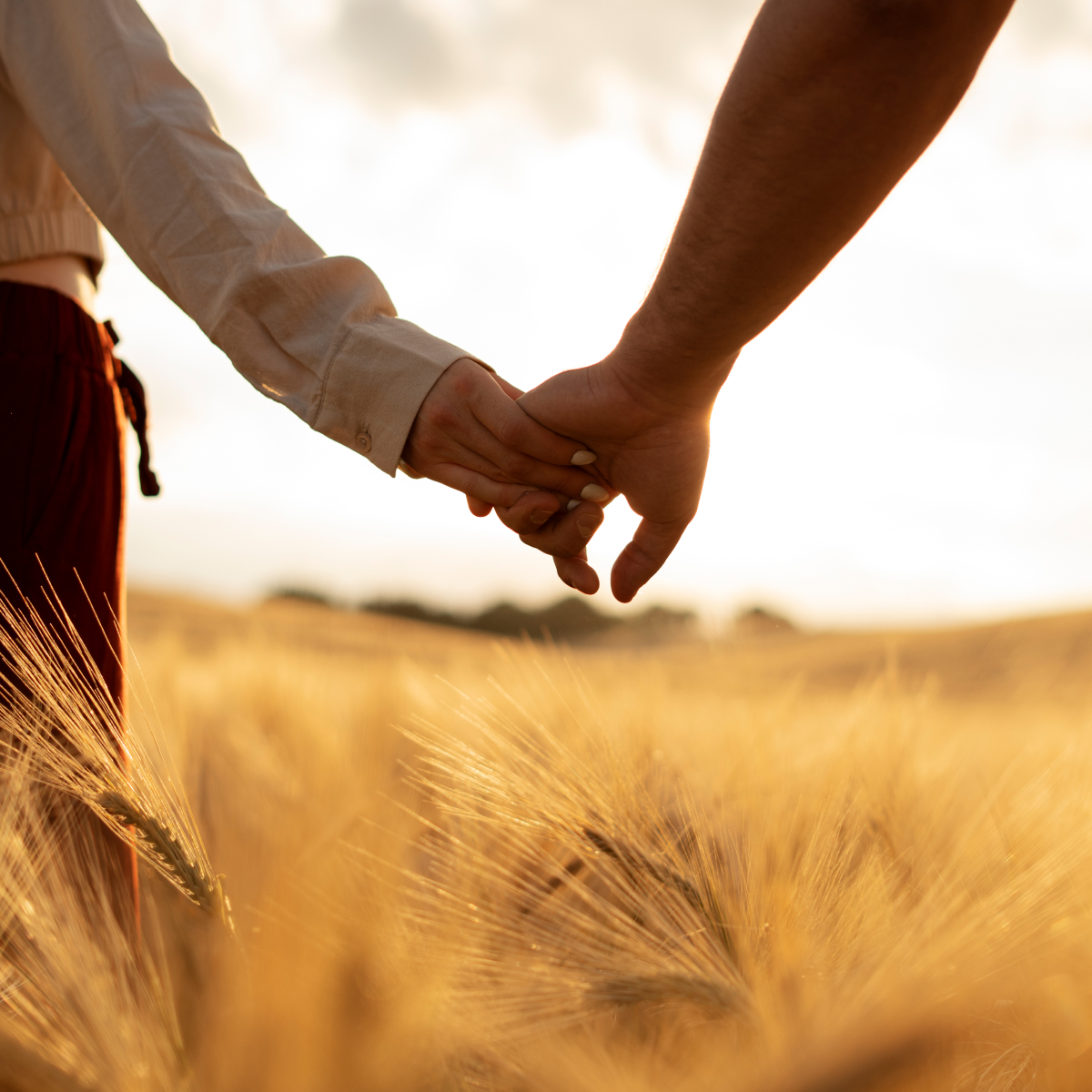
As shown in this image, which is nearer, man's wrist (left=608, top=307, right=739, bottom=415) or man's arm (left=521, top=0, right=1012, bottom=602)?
man's arm (left=521, top=0, right=1012, bottom=602)

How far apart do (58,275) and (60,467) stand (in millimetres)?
270

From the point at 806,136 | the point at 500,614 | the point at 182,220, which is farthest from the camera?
the point at 500,614

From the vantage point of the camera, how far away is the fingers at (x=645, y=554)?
1380 millimetres

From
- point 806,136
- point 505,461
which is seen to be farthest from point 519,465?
point 806,136

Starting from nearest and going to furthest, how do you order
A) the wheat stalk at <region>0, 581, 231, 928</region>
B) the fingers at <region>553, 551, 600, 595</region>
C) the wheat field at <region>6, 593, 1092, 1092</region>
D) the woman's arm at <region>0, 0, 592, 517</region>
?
the wheat field at <region>6, 593, 1092, 1092</region> → the wheat stalk at <region>0, 581, 231, 928</region> → the woman's arm at <region>0, 0, 592, 517</region> → the fingers at <region>553, 551, 600, 595</region>

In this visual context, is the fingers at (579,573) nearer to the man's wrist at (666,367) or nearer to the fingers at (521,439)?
the fingers at (521,439)

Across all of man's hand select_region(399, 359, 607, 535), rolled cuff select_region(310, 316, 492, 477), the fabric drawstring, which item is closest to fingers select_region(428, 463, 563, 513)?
man's hand select_region(399, 359, 607, 535)

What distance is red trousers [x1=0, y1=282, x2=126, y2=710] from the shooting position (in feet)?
3.30

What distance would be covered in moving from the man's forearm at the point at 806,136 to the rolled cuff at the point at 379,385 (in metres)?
0.38

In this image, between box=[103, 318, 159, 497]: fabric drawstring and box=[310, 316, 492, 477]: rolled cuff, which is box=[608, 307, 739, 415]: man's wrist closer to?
box=[310, 316, 492, 477]: rolled cuff

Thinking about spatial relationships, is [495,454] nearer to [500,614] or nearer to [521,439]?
[521,439]

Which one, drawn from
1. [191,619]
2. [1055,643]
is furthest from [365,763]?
[191,619]

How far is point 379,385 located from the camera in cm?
119

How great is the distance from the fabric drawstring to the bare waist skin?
11cm
